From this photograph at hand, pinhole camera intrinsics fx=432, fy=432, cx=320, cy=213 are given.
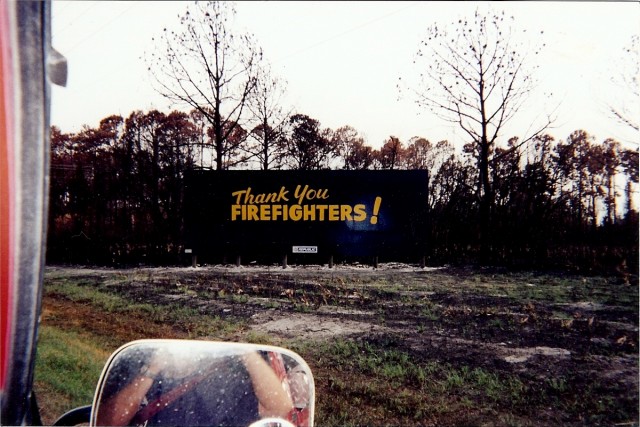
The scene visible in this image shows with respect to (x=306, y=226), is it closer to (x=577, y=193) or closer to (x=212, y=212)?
(x=212, y=212)

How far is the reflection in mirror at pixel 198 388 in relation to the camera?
1.24 meters

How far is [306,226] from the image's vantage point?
1837 millimetres

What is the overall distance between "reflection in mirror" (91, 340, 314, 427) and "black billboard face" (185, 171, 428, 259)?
2.08 feet

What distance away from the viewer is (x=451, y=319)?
5.84 ft

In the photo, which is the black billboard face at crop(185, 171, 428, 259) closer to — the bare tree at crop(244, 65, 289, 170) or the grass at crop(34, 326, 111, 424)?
the bare tree at crop(244, 65, 289, 170)

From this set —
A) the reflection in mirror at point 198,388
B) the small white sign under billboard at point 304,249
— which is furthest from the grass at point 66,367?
the small white sign under billboard at point 304,249

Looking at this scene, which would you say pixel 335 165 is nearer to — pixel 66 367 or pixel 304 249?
pixel 304 249

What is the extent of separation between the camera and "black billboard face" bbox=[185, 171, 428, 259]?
5.90ft

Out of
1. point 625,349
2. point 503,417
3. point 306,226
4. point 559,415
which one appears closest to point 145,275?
point 306,226

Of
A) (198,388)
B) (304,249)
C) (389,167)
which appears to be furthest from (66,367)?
(389,167)

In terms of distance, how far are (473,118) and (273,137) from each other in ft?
2.72

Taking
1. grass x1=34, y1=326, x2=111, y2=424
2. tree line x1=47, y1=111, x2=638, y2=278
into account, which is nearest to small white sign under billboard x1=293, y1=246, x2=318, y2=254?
tree line x1=47, y1=111, x2=638, y2=278

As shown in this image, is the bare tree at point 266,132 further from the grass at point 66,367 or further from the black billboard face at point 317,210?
the grass at point 66,367

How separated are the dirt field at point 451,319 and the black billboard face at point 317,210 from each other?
116 mm
